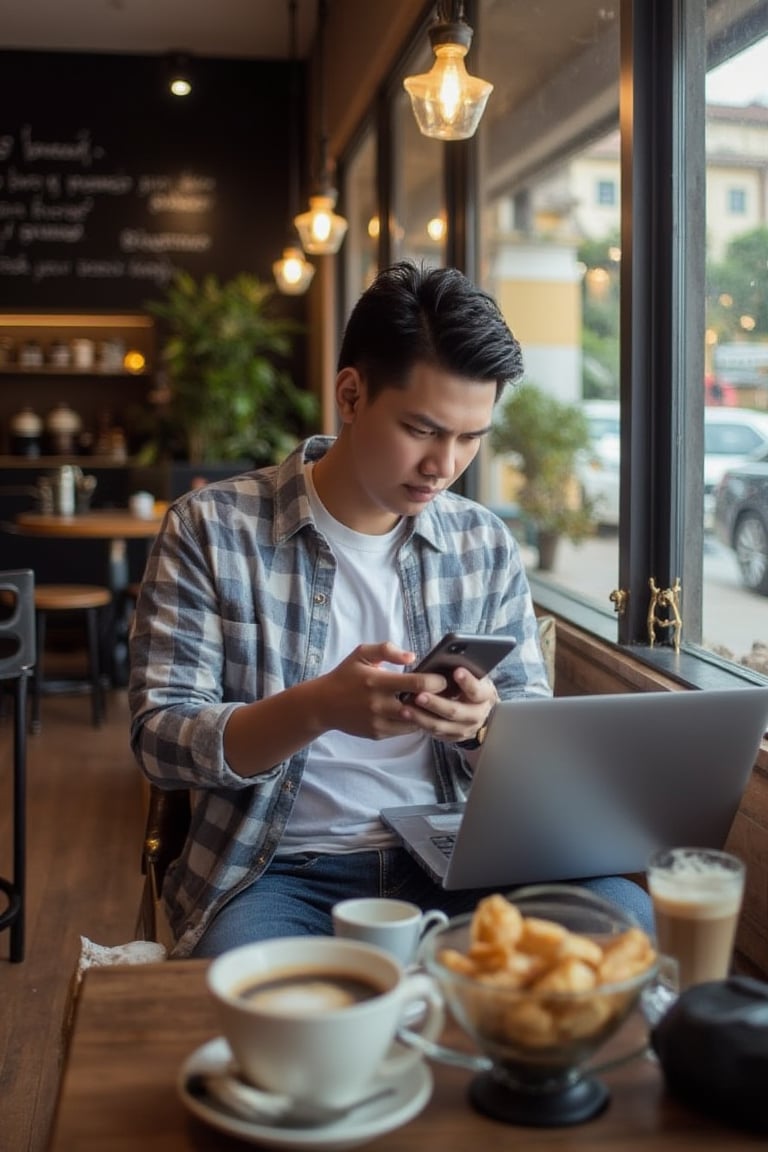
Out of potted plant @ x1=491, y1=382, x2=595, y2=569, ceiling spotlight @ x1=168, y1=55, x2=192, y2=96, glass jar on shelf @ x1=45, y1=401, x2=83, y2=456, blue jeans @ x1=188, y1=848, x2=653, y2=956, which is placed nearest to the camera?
blue jeans @ x1=188, y1=848, x2=653, y2=956

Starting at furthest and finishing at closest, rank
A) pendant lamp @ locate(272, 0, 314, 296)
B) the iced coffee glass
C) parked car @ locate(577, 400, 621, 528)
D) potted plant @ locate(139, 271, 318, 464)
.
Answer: potted plant @ locate(139, 271, 318, 464), pendant lamp @ locate(272, 0, 314, 296), parked car @ locate(577, 400, 621, 528), the iced coffee glass

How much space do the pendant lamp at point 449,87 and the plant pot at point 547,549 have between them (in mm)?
1654

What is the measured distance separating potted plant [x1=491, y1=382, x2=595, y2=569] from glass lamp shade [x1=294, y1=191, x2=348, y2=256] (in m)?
1.20

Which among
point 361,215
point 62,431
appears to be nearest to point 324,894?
point 361,215

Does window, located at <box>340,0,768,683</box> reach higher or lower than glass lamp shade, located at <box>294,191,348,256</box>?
lower

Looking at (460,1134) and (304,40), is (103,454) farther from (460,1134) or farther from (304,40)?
(460,1134)

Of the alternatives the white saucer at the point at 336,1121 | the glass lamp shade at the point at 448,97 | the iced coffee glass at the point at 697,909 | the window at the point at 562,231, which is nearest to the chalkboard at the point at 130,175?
the window at the point at 562,231

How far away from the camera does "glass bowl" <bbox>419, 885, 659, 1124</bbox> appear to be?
0.90 meters

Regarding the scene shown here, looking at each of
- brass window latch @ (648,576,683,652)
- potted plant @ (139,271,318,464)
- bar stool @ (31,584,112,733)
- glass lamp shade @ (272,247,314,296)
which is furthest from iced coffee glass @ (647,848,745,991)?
potted plant @ (139,271,318,464)

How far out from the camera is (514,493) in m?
4.59

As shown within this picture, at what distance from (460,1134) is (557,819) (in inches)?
19.2

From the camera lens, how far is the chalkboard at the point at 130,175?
762cm

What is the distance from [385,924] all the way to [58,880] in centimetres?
270

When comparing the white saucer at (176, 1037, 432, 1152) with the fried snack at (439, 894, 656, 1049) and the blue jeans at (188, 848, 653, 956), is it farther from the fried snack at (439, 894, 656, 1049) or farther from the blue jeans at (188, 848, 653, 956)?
the blue jeans at (188, 848, 653, 956)
